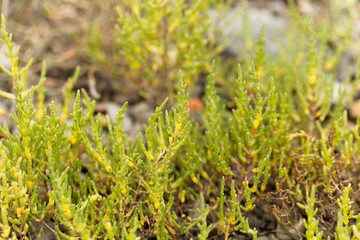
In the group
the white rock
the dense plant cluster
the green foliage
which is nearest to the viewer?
the dense plant cluster

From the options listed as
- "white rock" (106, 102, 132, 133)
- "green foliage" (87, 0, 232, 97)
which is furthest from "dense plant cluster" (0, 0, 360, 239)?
"white rock" (106, 102, 132, 133)

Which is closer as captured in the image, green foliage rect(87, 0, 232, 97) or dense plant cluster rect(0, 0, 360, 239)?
dense plant cluster rect(0, 0, 360, 239)

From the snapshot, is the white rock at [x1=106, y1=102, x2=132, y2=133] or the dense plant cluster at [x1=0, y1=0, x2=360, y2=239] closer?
the dense plant cluster at [x1=0, y1=0, x2=360, y2=239]

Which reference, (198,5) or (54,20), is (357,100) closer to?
(198,5)

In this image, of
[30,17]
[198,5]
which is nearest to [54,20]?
[30,17]

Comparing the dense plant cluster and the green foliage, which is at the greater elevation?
the green foliage

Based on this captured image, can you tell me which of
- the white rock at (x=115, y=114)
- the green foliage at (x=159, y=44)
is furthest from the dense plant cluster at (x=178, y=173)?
the white rock at (x=115, y=114)

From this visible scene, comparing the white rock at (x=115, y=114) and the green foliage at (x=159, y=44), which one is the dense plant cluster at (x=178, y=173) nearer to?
the green foliage at (x=159, y=44)

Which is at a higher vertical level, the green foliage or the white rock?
the green foliage

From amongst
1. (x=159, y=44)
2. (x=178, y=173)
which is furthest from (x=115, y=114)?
(x=178, y=173)

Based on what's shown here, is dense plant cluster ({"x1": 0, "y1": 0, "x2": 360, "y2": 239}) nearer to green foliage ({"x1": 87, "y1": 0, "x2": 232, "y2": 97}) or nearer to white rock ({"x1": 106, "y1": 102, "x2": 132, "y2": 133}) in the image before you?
green foliage ({"x1": 87, "y1": 0, "x2": 232, "y2": 97})

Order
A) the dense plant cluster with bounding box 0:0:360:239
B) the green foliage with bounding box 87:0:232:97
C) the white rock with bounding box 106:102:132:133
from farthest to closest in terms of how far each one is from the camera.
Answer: the white rock with bounding box 106:102:132:133
the green foliage with bounding box 87:0:232:97
the dense plant cluster with bounding box 0:0:360:239
